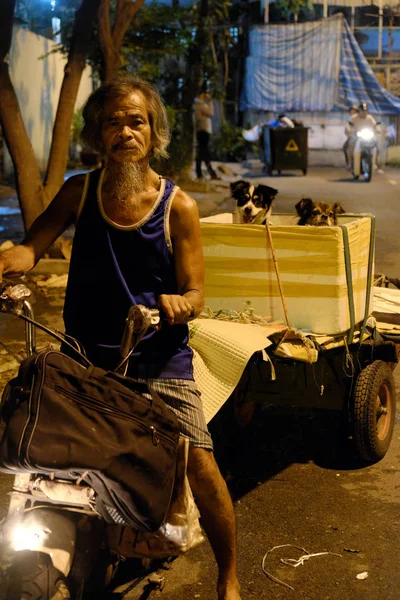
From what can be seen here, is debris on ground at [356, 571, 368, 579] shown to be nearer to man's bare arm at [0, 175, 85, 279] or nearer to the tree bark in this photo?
man's bare arm at [0, 175, 85, 279]

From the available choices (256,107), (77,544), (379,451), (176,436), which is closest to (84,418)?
(176,436)

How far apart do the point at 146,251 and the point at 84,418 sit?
29.7 inches

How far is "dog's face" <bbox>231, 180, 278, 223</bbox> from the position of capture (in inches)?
253

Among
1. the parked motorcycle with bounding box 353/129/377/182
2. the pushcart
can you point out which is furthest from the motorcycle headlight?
the pushcart

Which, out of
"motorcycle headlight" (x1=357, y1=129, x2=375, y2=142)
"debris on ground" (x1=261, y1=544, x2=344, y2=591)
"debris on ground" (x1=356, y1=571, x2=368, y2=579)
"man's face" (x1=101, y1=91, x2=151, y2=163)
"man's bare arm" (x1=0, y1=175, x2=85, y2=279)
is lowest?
"motorcycle headlight" (x1=357, y1=129, x2=375, y2=142)

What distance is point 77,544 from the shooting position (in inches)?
110

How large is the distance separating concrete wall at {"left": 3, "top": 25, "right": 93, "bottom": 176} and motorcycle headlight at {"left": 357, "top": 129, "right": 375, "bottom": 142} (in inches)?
303

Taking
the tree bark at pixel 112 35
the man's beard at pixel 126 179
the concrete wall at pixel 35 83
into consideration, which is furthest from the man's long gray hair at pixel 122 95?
the concrete wall at pixel 35 83

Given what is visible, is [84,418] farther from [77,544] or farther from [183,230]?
[183,230]

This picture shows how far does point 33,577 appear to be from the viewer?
2.52 m

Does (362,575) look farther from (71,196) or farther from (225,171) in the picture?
(225,171)

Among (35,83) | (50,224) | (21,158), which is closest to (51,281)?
(21,158)

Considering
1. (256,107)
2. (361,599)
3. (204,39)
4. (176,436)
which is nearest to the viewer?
(176,436)

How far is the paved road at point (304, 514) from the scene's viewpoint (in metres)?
3.71
